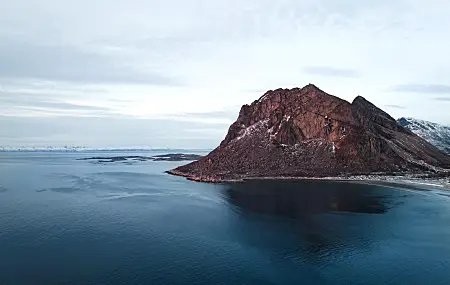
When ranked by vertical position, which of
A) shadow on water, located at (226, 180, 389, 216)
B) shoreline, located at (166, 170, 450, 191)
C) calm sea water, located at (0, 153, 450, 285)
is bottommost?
calm sea water, located at (0, 153, 450, 285)

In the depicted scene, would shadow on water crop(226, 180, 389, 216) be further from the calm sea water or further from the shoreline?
the shoreline

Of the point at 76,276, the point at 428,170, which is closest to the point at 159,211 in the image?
the point at 76,276

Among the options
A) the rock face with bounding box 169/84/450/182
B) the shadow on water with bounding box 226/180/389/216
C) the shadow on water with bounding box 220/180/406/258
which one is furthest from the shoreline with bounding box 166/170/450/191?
the shadow on water with bounding box 220/180/406/258

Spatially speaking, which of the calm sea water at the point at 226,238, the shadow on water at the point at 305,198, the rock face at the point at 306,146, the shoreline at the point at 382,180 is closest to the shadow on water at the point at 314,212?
the shadow on water at the point at 305,198

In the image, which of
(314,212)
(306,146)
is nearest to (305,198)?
(314,212)

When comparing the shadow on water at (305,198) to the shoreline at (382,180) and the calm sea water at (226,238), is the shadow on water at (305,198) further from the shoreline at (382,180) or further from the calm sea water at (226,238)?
the shoreline at (382,180)

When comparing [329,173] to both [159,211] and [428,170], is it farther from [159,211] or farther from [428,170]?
[159,211]
